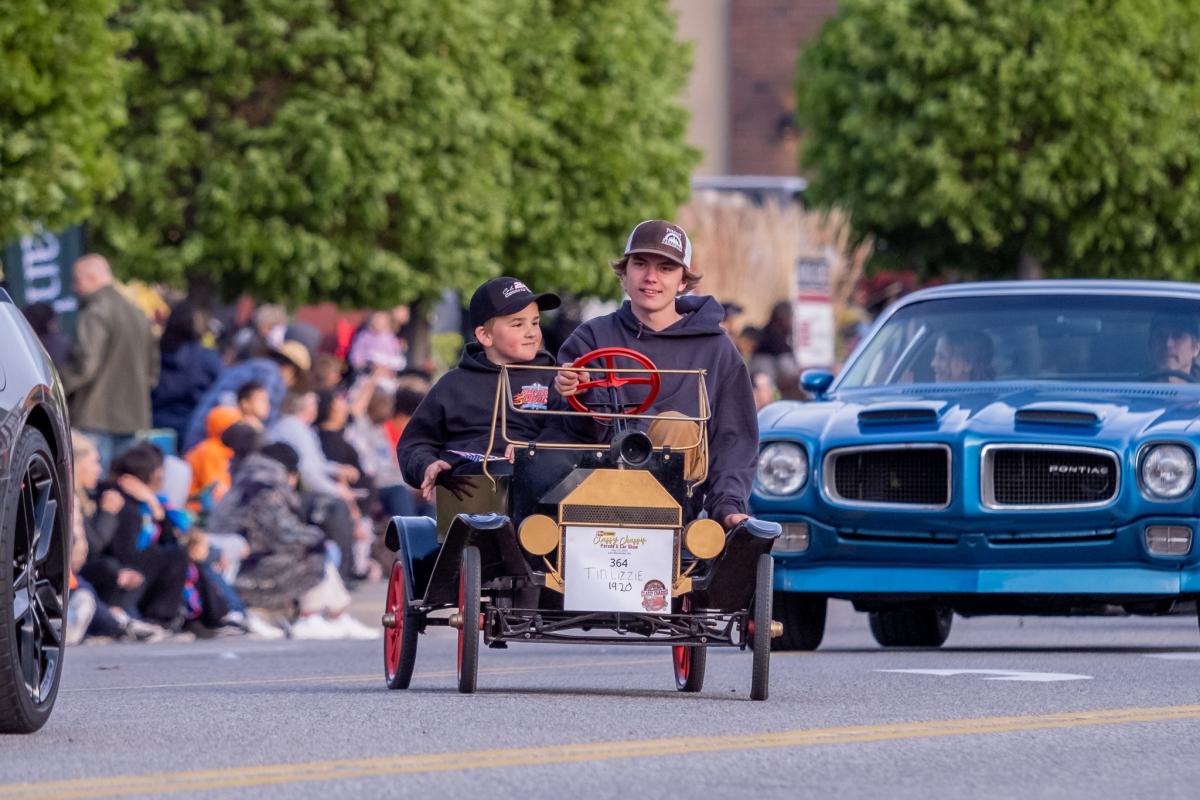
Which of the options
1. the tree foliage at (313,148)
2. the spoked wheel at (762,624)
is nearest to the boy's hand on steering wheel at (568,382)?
the spoked wheel at (762,624)

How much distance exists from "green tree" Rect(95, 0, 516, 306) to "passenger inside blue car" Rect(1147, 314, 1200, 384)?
14.3 metres

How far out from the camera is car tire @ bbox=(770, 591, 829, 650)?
14109 millimetres

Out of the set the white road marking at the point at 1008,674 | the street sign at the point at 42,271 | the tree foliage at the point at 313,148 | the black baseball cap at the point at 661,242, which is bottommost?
the white road marking at the point at 1008,674

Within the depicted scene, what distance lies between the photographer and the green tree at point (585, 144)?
35.5 metres

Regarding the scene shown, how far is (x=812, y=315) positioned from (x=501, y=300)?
18.9 metres

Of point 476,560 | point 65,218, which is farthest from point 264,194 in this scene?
point 476,560

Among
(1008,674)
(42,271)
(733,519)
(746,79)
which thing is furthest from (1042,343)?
(746,79)

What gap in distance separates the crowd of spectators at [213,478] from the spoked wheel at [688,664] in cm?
674

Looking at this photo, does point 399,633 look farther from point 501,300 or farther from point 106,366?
point 106,366

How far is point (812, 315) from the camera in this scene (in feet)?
97.9

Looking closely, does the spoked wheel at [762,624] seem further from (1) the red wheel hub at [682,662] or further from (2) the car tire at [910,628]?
(2) the car tire at [910,628]

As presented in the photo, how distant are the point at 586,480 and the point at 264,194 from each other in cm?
1809

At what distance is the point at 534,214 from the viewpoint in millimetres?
35656

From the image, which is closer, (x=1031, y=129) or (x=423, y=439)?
(x=423, y=439)
